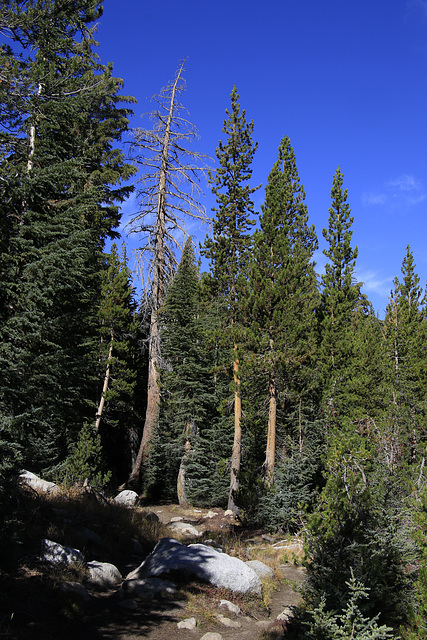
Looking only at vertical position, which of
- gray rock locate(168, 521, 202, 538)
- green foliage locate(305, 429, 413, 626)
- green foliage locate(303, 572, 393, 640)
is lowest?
gray rock locate(168, 521, 202, 538)

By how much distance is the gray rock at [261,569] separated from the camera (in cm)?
890

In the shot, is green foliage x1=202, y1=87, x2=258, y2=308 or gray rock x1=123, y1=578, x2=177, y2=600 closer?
gray rock x1=123, y1=578, x2=177, y2=600

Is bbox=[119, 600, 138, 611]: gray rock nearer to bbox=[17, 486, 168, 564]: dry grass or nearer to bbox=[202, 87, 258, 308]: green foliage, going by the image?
bbox=[17, 486, 168, 564]: dry grass

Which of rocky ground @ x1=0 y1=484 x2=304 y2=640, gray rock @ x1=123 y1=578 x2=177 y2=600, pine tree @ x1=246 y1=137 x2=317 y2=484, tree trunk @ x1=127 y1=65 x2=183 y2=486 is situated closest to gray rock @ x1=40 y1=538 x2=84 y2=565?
rocky ground @ x1=0 y1=484 x2=304 y2=640

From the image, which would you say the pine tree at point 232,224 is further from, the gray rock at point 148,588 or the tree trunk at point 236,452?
the gray rock at point 148,588

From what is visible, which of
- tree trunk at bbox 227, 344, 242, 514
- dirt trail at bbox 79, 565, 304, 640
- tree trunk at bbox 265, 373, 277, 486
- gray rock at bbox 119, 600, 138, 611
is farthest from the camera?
tree trunk at bbox 227, 344, 242, 514

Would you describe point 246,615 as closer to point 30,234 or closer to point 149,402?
point 30,234

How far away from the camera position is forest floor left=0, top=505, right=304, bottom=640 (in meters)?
4.89

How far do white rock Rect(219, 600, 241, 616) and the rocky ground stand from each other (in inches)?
0.6

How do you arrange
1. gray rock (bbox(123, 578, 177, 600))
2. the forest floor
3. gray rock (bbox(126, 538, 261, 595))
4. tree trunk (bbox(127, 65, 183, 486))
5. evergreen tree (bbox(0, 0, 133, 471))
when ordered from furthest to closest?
tree trunk (bbox(127, 65, 183, 486)) → evergreen tree (bbox(0, 0, 133, 471)) → gray rock (bbox(126, 538, 261, 595)) → gray rock (bbox(123, 578, 177, 600)) → the forest floor

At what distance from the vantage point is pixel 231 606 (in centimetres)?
665

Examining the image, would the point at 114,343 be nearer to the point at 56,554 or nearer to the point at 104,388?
the point at 104,388

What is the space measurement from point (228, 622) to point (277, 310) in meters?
9.84

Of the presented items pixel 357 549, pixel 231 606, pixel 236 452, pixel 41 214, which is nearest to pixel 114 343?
pixel 236 452
